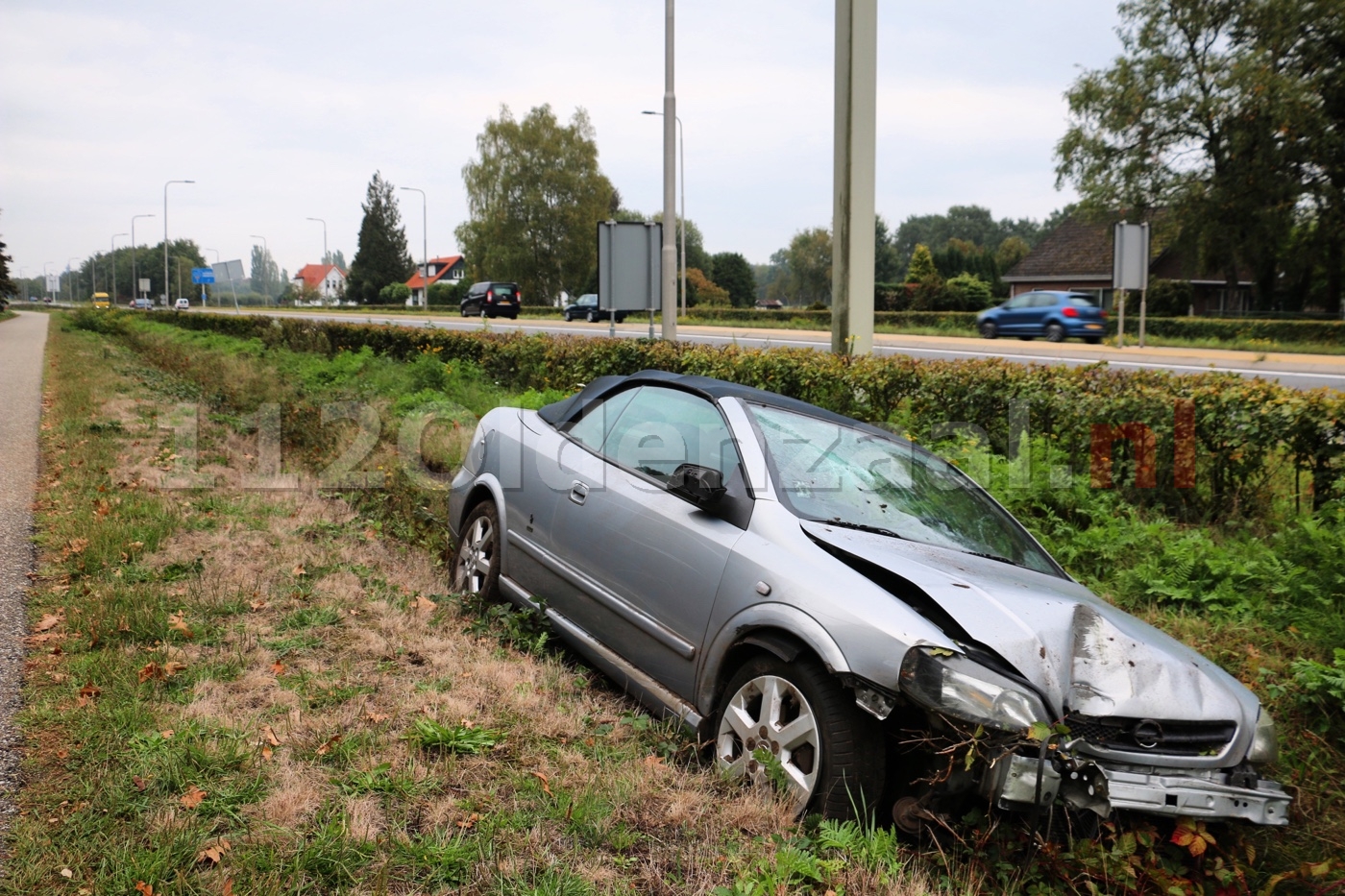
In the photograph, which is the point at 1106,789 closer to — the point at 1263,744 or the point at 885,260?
the point at 1263,744

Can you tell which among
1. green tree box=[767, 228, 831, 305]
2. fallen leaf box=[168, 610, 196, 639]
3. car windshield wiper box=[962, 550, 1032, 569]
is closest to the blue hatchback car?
car windshield wiper box=[962, 550, 1032, 569]

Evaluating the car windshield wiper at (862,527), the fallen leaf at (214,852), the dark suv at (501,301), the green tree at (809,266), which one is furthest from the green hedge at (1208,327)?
the green tree at (809,266)

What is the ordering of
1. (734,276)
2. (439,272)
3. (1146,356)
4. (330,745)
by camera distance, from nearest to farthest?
(330,745) < (1146,356) < (734,276) < (439,272)

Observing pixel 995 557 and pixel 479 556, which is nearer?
pixel 995 557

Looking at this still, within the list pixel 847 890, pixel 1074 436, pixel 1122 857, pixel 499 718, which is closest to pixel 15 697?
pixel 499 718

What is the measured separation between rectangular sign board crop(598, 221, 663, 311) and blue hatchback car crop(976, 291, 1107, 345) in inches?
671

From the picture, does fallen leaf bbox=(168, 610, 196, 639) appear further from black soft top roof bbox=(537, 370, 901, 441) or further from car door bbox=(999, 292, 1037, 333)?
car door bbox=(999, 292, 1037, 333)

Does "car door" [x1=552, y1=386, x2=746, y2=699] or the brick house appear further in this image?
the brick house

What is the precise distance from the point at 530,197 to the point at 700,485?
71809 millimetres

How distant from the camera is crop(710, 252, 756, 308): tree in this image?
291ft

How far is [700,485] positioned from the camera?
161 inches

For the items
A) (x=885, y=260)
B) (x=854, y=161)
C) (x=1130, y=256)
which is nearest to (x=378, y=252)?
(x=885, y=260)

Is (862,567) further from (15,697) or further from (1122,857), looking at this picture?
(15,697)

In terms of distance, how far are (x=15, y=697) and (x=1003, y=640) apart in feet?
12.7
